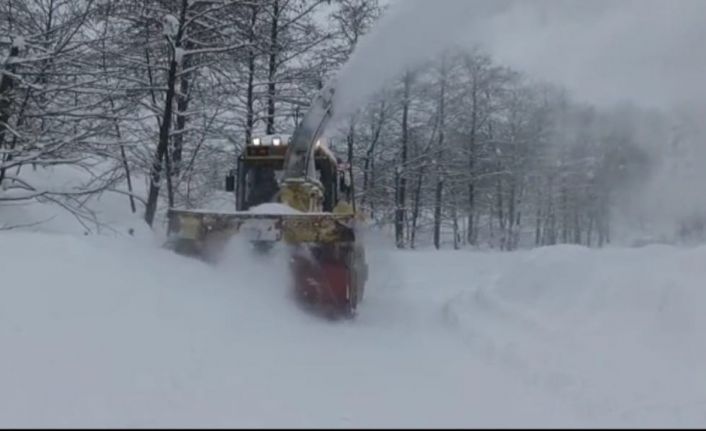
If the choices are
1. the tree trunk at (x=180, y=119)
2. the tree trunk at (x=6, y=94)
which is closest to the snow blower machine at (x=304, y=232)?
the tree trunk at (x=6, y=94)

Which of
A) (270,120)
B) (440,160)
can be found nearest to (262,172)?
(270,120)

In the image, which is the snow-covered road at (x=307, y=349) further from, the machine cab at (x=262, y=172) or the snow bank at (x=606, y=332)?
the machine cab at (x=262, y=172)

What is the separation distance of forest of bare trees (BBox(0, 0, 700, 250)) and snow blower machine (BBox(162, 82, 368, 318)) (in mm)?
5144

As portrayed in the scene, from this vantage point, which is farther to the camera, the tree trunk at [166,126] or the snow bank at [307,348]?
the tree trunk at [166,126]

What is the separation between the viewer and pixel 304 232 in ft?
31.8

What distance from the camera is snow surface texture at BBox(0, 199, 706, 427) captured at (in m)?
5.36

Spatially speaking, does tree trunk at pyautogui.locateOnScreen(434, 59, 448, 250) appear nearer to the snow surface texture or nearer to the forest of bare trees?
the forest of bare trees

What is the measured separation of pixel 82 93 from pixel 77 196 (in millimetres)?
2221

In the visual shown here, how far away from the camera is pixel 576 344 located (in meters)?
8.07

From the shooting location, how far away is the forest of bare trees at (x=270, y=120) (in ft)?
50.7

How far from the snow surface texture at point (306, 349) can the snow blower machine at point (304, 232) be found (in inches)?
8.5

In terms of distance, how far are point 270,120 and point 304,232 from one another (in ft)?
45.6

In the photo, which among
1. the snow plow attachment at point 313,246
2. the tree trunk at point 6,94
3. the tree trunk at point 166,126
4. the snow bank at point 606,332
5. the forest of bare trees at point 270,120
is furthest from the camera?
the tree trunk at point 166,126

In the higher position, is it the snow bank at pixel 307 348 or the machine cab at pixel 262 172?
the machine cab at pixel 262 172
